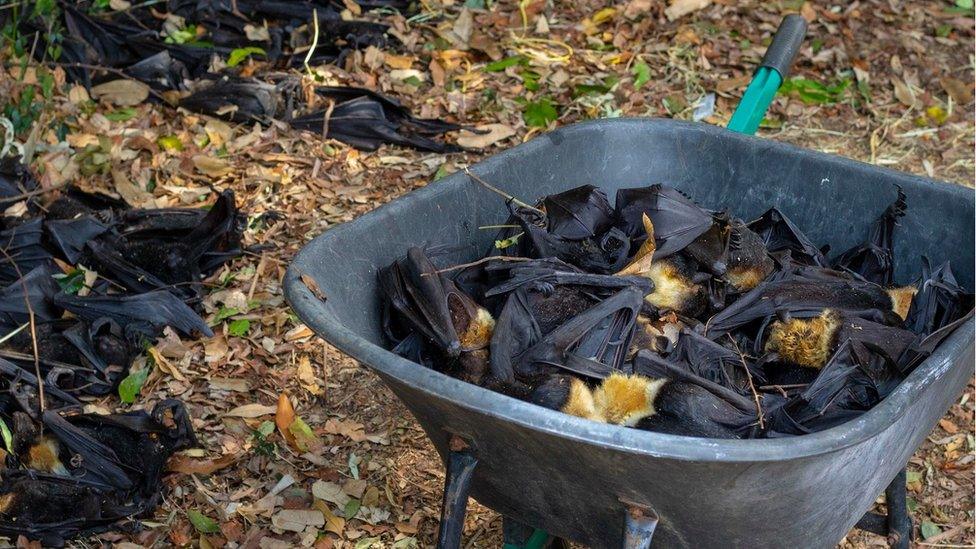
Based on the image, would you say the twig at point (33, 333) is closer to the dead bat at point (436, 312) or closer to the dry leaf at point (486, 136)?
the dead bat at point (436, 312)

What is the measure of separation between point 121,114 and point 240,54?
2.01 ft

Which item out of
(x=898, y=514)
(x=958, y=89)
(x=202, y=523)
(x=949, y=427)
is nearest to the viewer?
(x=898, y=514)

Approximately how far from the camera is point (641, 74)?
183 inches

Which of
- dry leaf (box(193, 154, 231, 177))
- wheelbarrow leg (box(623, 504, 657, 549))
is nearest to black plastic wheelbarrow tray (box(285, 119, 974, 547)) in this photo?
wheelbarrow leg (box(623, 504, 657, 549))

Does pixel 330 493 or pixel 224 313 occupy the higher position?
pixel 224 313

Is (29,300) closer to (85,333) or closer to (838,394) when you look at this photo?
(85,333)

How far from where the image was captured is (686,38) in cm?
493

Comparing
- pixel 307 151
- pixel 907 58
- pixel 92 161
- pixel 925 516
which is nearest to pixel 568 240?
pixel 925 516

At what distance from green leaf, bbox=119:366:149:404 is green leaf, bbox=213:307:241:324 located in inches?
12.5

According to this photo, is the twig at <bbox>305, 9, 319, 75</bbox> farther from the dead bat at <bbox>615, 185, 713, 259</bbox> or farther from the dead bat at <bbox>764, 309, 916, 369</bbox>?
the dead bat at <bbox>764, 309, 916, 369</bbox>

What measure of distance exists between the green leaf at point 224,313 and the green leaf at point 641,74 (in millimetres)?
2234

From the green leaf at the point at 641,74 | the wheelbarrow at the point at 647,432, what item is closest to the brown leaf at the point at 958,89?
the green leaf at the point at 641,74

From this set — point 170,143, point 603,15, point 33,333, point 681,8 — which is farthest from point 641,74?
point 33,333

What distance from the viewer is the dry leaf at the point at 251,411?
3.00m
